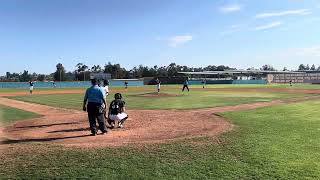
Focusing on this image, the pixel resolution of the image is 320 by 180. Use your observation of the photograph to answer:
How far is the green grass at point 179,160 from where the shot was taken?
842cm

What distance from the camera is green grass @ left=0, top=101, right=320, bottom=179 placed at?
8.42 meters

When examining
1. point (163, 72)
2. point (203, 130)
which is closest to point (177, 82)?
point (163, 72)

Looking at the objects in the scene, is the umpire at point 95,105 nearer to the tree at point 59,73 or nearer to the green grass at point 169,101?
the green grass at point 169,101

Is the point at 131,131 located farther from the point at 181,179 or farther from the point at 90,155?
the point at 181,179

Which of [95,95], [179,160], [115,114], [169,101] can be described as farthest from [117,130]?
[169,101]

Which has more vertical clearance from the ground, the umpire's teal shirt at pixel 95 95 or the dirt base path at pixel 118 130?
the umpire's teal shirt at pixel 95 95

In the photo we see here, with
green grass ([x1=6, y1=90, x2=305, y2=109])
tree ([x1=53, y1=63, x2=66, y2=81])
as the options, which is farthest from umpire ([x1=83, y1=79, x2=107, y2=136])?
tree ([x1=53, y1=63, x2=66, y2=81])

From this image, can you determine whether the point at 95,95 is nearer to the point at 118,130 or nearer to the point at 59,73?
the point at 118,130

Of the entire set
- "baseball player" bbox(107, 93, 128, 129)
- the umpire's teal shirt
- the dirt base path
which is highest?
the umpire's teal shirt

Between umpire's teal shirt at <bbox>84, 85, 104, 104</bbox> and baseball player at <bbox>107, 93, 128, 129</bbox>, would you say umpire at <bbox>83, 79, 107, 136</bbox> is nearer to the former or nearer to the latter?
umpire's teal shirt at <bbox>84, 85, 104, 104</bbox>

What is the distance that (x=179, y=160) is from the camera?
366 inches

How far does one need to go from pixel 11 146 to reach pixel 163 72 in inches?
5743

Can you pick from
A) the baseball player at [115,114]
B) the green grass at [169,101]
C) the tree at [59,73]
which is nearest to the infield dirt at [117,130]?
the baseball player at [115,114]

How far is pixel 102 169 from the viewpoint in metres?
8.62
